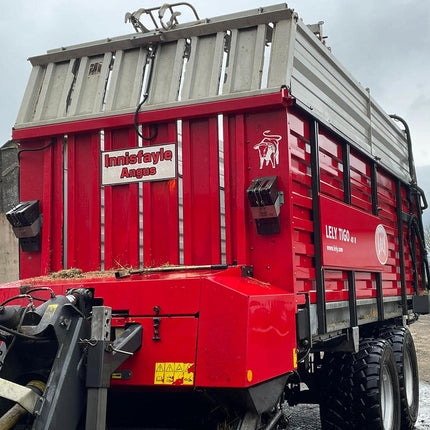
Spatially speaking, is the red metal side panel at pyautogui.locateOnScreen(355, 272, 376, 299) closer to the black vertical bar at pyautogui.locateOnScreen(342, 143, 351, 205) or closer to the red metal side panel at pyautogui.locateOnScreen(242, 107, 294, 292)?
the black vertical bar at pyautogui.locateOnScreen(342, 143, 351, 205)

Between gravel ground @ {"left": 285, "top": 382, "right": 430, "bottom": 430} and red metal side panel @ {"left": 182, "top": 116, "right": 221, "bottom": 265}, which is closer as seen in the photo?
red metal side panel @ {"left": 182, "top": 116, "right": 221, "bottom": 265}

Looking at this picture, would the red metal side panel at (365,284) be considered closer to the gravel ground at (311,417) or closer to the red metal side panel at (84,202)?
the gravel ground at (311,417)

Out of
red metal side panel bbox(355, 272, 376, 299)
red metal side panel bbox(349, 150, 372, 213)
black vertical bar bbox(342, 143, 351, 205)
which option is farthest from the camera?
red metal side panel bbox(349, 150, 372, 213)

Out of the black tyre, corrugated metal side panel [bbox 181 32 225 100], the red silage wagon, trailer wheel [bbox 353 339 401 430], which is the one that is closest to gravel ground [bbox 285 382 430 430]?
the red silage wagon

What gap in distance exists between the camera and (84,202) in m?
4.79

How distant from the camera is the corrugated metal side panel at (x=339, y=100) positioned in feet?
15.2

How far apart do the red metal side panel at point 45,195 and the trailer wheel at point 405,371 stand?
11.5 feet

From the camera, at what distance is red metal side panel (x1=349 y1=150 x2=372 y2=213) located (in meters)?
5.72

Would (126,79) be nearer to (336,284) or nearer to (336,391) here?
(336,284)

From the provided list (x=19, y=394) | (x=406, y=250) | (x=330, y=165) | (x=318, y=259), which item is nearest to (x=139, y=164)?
(x=318, y=259)

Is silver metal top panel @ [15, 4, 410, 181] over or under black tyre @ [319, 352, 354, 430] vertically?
over

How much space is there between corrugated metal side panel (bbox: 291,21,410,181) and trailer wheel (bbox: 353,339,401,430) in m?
1.93

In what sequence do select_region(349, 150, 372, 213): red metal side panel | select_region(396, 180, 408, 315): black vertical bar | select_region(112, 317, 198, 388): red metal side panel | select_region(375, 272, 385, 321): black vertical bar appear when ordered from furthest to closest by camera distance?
select_region(396, 180, 408, 315): black vertical bar → select_region(375, 272, 385, 321): black vertical bar → select_region(349, 150, 372, 213): red metal side panel → select_region(112, 317, 198, 388): red metal side panel

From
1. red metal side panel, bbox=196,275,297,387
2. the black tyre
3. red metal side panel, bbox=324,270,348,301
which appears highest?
red metal side panel, bbox=324,270,348,301
